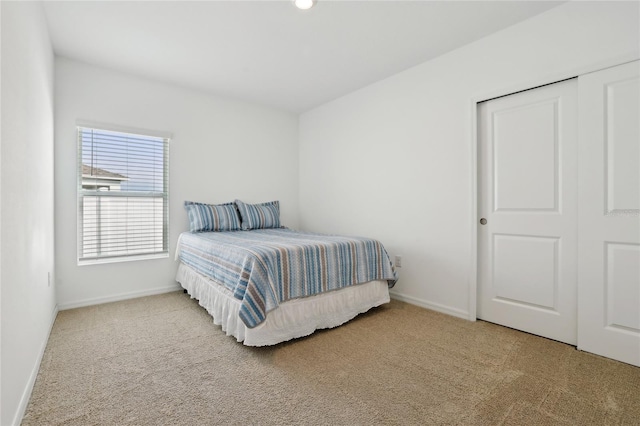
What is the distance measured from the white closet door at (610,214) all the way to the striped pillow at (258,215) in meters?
3.15

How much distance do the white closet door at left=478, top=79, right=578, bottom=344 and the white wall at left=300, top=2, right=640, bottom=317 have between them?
0.14 m

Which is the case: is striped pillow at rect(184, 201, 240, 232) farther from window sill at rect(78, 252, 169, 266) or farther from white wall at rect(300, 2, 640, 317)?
white wall at rect(300, 2, 640, 317)

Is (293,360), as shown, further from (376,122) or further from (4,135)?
(376,122)

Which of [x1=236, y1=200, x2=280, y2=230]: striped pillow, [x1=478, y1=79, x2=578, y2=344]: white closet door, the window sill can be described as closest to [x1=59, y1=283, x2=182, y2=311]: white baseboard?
the window sill

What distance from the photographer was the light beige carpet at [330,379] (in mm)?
1466

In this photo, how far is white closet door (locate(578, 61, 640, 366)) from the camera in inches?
76.5

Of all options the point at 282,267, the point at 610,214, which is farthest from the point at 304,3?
the point at 610,214

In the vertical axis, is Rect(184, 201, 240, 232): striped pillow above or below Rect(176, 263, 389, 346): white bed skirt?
above

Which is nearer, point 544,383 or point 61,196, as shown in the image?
point 544,383

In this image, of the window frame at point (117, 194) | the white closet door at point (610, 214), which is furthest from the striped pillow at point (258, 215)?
the white closet door at point (610, 214)

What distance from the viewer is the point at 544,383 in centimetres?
173

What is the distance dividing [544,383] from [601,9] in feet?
7.97

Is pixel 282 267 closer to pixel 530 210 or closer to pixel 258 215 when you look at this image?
pixel 258 215

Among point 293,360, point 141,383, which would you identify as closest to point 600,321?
point 293,360
